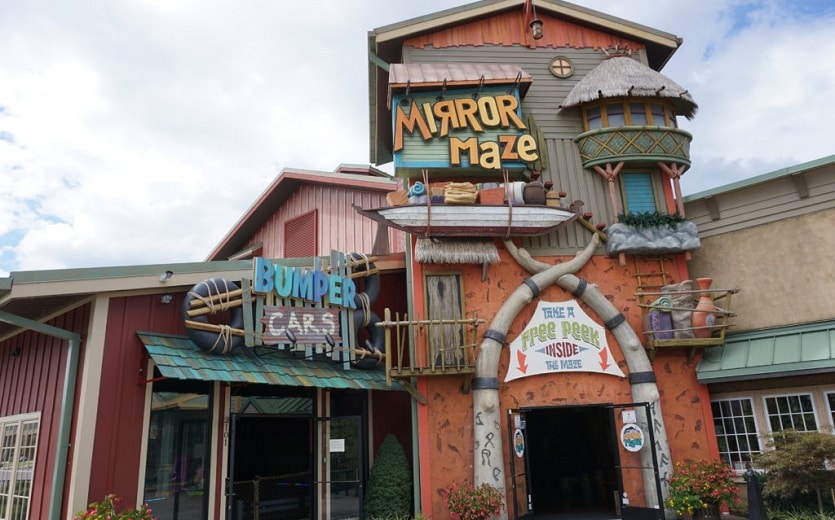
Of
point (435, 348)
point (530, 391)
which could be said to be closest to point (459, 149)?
point (435, 348)

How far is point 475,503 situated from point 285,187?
517 inches

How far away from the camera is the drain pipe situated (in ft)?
29.7

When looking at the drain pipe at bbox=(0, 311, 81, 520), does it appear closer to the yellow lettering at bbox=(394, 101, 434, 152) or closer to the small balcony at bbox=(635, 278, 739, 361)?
the yellow lettering at bbox=(394, 101, 434, 152)

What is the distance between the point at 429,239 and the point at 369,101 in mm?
5880

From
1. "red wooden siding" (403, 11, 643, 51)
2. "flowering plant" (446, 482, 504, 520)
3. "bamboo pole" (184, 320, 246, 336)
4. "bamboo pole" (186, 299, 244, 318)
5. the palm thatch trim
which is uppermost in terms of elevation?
"red wooden siding" (403, 11, 643, 51)

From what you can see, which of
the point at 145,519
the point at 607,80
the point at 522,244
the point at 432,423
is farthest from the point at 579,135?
the point at 145,519

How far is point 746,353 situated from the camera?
12.0 meters

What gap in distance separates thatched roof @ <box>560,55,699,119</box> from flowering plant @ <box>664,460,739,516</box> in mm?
8093

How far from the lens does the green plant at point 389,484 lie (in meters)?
11.4

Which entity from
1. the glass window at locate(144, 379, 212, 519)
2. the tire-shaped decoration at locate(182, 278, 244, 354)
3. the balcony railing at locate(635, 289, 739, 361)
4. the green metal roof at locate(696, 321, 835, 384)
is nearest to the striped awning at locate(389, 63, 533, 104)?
the balcony railing at locate(635, 289, 739, 361)

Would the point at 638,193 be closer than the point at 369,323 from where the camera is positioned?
No

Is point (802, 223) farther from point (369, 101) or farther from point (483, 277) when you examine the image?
point (369, 101)

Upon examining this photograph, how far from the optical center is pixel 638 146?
13297 mm

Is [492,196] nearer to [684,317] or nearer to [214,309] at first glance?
[684,317]
